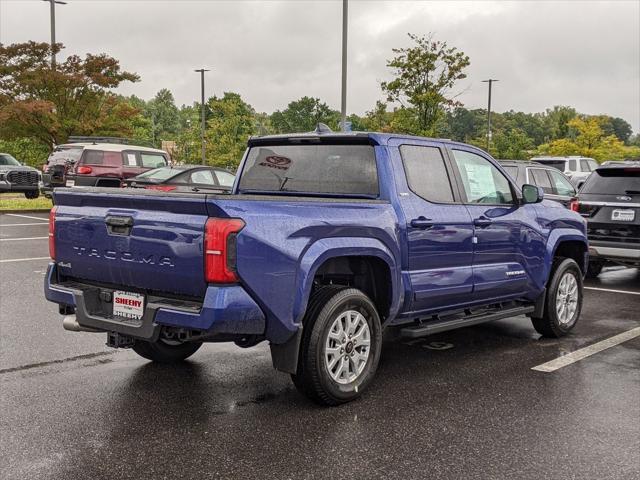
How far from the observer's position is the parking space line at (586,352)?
5922 millimetres

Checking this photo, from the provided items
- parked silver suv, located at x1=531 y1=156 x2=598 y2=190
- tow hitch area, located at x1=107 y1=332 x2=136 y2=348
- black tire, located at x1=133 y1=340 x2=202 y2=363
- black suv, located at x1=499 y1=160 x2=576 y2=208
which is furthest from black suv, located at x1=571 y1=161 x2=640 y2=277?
parked silver suv, located at x1=531 y1=156 x2=598 y2=190

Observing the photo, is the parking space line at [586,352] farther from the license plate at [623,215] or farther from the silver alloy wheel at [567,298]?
the license plate at [623,215]

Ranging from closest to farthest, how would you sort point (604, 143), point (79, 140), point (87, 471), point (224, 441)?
point (87, 471) < point (224, 441) < point (79, 140) < point (604, 143)

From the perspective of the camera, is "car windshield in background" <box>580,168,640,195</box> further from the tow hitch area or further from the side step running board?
the tow hitch area

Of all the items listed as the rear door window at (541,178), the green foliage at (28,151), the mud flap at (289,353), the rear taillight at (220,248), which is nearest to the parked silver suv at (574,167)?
the rear door window at (541,178)

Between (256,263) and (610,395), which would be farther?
(610,395)

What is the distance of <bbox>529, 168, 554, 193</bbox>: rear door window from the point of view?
A: 45.3ft

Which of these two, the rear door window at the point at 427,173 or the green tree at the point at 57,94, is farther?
the green tree at the point at 57,94

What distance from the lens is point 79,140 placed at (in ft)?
84.9

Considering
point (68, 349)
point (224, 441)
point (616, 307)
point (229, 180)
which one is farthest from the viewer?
point (229, 180)

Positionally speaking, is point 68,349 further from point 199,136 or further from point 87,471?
point 199,136

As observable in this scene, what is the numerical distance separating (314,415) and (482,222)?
2369 mm

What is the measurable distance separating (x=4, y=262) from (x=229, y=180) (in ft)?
20.3

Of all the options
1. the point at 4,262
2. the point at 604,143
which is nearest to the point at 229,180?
the point at 4,262
